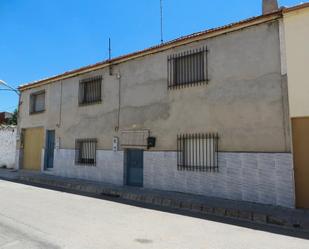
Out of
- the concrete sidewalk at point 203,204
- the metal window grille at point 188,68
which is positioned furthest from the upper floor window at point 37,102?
the metal window grille at point 188,68

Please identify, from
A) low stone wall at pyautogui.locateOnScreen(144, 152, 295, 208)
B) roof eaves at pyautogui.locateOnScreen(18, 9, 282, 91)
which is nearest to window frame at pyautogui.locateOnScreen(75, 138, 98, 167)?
roof eaves at pyautogui.locateOnScreen(18, 9, 282, 91)

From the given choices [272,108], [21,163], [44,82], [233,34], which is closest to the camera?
[272,108]

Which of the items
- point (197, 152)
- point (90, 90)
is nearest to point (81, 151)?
point (90, 90)

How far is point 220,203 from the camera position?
999 cm

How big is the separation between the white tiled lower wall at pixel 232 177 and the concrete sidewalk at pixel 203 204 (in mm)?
351

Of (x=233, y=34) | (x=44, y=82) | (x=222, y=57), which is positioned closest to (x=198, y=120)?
(x=222, y=57)

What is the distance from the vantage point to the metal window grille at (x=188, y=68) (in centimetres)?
1181

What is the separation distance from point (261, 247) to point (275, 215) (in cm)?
266

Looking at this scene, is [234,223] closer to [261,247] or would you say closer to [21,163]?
[261,247]

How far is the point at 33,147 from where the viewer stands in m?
19.9

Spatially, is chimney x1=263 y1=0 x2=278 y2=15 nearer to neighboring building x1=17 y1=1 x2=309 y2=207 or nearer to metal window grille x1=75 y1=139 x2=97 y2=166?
neighboring building x1=17 y1=1 x2=309 y2=207

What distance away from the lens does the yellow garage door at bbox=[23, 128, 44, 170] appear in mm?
19328

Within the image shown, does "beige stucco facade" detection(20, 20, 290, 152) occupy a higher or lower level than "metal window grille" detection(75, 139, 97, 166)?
higher

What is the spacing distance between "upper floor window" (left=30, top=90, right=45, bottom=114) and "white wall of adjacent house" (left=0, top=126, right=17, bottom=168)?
3.45 m
